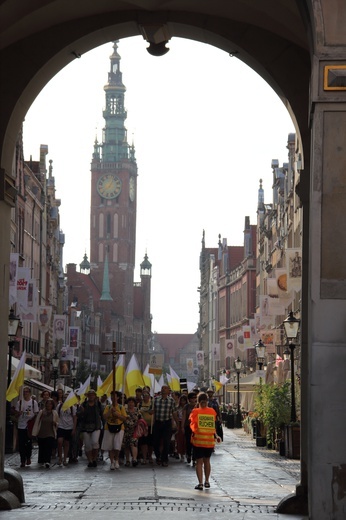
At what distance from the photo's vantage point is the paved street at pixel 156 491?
1559 cm

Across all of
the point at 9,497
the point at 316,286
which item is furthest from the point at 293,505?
the point at 316,286

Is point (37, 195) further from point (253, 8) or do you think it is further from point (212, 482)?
point (253, 8)

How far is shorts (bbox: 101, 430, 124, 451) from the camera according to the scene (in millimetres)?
26188

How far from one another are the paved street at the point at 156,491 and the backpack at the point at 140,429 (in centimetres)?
74

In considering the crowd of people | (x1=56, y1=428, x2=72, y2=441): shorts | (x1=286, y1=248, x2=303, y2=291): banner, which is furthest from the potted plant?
(x1=286, y1=248, x2=303, y2=291): banner

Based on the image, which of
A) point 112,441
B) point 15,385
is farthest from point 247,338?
point 112,441

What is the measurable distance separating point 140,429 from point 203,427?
23.0 feet

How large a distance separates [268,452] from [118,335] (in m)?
163

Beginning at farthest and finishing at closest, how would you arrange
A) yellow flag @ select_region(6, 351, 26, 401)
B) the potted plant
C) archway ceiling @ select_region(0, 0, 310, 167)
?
the potted plant, yellow flag @ select_region(6, 351, 26, 401), archway ceiling @ select_region(0, 0, 310, 167)

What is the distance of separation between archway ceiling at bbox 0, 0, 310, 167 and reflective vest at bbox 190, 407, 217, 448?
6229 millimetres

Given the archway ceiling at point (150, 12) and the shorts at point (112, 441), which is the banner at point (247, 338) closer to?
the shorts at point (112, 441)

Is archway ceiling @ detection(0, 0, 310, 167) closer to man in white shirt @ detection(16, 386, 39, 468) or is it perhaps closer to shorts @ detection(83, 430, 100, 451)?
shorts @ detection(83, 430, 100, 451)

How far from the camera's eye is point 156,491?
19141 millimetres

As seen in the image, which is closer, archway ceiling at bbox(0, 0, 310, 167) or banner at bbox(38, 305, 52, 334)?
archway ceiling at bbox(0, 0, 310, 167)
